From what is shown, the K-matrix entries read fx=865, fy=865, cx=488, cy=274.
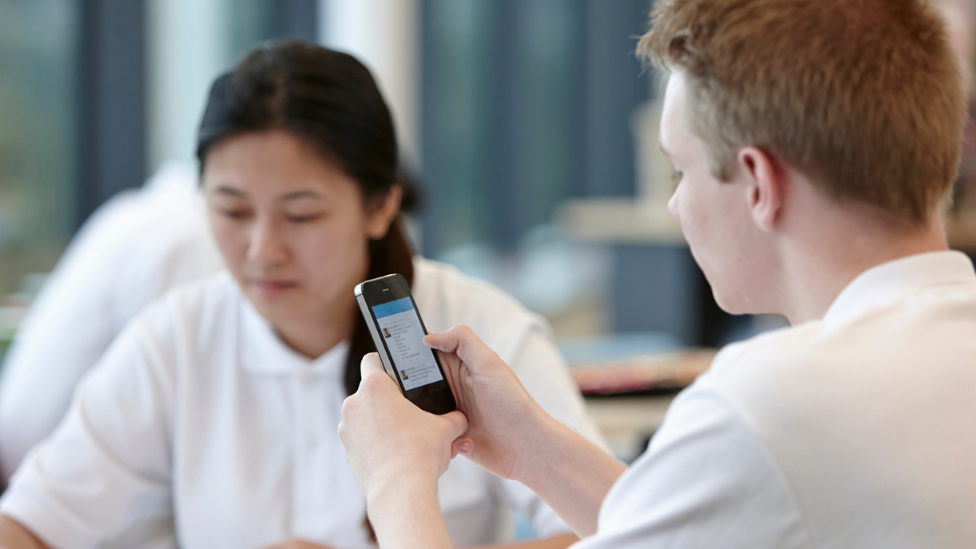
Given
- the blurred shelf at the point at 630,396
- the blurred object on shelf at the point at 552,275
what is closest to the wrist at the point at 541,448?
the blurred shelf at the point at 630,396

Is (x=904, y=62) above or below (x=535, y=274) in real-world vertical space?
above

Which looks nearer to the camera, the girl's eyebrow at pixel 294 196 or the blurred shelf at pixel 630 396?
the girl's eyebrow at pixel 294 196

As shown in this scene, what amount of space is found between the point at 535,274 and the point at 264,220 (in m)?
3.22

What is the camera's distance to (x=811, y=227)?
1.94 ft

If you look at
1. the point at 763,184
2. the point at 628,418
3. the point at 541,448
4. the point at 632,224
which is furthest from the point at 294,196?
the point at 632,224

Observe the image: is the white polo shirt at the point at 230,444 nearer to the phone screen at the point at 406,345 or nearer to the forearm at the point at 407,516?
the phone screen at the point at 406,345

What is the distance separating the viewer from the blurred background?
310 cm

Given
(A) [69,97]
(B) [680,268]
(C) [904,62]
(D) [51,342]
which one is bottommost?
(B) [680,268]

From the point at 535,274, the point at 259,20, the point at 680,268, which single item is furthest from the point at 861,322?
the point at 535,274

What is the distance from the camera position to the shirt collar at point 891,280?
0.58m

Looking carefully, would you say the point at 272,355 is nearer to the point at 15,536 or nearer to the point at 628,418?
the point at 15,536

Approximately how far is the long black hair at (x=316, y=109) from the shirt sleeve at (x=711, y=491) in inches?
22.7

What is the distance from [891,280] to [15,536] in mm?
1028

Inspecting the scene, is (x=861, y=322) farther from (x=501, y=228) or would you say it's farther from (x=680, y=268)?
(x=501, y=228)
